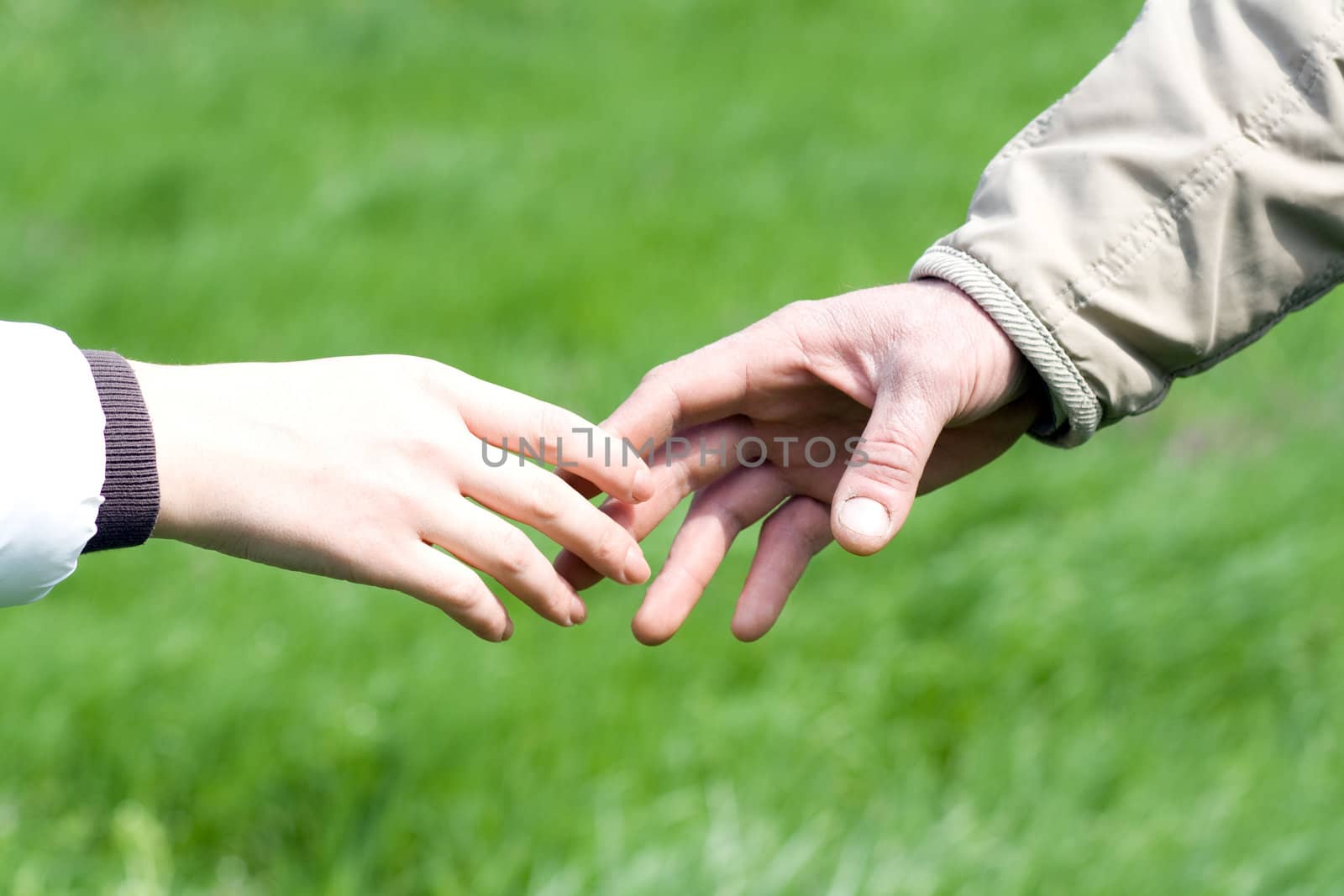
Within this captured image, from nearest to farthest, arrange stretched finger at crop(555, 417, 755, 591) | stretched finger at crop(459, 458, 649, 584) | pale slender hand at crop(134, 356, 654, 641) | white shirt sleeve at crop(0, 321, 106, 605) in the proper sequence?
1. white shirt sleeve at crop(0, 321, 106, 605)
2. pale slender hand at crop(134, 356, 654, 641)
3. stretched finger at crop(459, 458, 649, 584)
4. stretched finger at crop(555, 417, 755, 591)

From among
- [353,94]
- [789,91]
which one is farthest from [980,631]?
[353,94]

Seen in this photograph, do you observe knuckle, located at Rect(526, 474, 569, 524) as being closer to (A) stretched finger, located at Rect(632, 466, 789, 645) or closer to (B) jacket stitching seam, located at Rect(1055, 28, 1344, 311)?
(A) stretched finger, located at Rect(632, 466, 789, 645)

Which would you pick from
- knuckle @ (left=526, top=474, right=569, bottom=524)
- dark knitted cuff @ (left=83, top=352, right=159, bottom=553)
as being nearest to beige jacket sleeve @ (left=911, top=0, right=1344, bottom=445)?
knuckle @ (left=526, top=474, right=569, bottom=524)

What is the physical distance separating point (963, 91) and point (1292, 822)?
4.06 metres

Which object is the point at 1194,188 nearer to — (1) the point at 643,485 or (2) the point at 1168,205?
(2) the point at 1168,205

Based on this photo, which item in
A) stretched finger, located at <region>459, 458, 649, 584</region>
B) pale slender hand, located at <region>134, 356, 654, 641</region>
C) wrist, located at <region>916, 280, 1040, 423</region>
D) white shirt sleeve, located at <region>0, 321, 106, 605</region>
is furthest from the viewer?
wrist, located at <region>916, 280, 1040, 423</region>

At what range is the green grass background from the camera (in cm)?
217

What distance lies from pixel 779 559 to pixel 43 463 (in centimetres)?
91

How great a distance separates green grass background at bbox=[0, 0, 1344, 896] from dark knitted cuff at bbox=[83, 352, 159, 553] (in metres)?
0.96

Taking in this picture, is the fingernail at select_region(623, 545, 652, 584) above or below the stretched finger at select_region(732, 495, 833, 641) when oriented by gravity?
above

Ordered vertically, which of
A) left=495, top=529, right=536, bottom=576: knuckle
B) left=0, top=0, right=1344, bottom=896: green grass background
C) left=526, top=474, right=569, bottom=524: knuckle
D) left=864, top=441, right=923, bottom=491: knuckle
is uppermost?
left=864, top=441, right=923, bottom=491: knuckle

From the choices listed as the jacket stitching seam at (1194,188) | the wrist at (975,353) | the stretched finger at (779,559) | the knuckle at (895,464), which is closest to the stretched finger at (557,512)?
the stretched finger at (779,559)

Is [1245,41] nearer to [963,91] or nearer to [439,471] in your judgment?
[439,471]

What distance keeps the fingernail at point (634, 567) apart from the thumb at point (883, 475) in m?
0.25
